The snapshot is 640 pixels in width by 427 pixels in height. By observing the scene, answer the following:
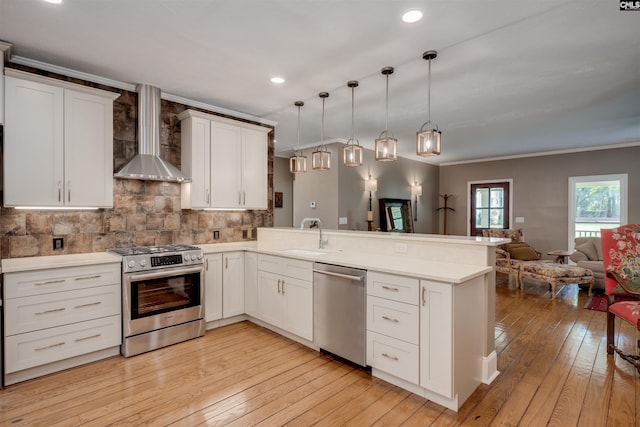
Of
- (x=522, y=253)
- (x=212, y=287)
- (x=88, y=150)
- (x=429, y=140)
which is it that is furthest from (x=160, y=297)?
(x=522, y=253)

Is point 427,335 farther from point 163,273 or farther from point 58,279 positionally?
point 58,279

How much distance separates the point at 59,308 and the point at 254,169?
8.37 feet

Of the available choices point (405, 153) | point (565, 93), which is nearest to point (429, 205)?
point (405, 153)

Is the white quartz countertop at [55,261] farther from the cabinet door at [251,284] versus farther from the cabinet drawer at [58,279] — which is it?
the cabinet door at [251,284]

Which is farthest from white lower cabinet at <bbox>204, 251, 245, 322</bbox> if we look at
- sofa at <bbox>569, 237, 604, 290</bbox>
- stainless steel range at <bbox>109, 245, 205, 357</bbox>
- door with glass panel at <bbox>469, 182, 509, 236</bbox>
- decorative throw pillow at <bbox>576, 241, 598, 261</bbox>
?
door with glass panel at <bbox>469, 182, 509, 236</bbox>

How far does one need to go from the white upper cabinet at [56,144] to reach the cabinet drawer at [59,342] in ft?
3.63

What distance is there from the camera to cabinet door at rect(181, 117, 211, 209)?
3.78 meters

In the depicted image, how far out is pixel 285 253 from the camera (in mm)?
3359

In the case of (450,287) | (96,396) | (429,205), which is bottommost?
(96,396)

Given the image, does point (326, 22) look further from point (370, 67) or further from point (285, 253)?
point (285, 253)

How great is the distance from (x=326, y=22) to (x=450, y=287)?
206 centimetres

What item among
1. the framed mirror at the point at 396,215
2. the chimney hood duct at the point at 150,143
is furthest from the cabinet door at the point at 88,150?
the framed mirror at the point at 396,215

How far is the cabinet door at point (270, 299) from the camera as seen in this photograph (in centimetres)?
341

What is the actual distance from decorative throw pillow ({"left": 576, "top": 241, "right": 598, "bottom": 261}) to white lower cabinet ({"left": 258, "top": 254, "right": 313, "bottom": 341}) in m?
5.54
